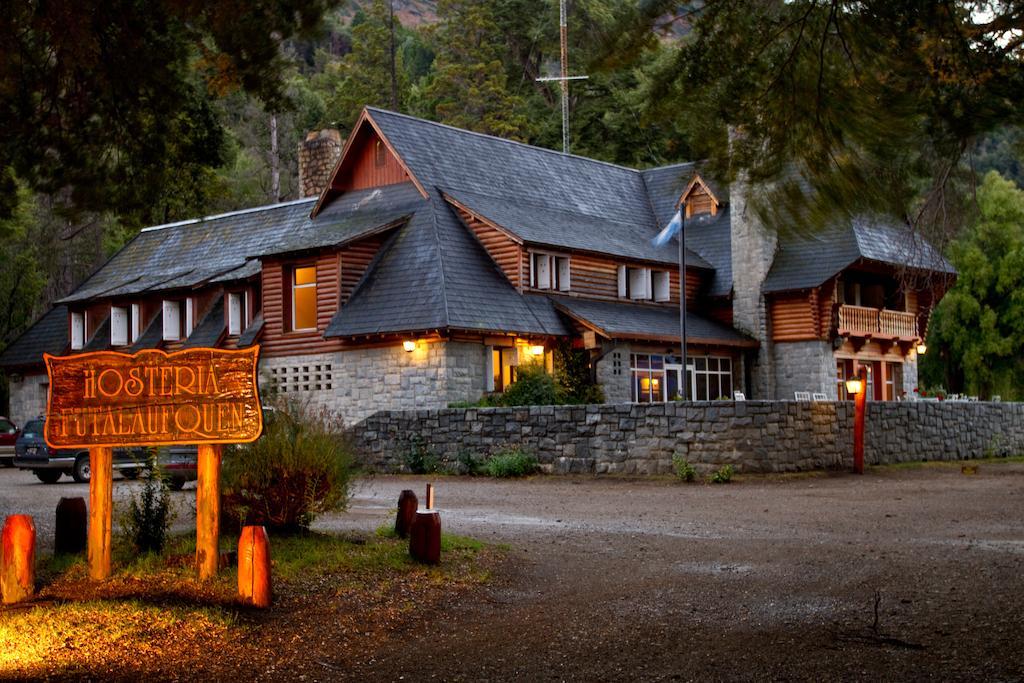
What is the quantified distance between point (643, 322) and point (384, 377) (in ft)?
24.5

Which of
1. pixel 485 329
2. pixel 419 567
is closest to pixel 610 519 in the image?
pixel 419 567

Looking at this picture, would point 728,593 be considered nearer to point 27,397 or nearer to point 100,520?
point 100,520

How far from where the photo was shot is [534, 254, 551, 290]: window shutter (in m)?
33.2

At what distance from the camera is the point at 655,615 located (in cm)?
942

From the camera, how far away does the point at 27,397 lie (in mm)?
41875

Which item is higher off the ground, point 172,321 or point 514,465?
point 172,321

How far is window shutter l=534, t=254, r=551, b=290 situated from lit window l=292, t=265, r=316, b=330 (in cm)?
596

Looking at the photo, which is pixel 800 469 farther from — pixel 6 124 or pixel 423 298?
pixel 6 124

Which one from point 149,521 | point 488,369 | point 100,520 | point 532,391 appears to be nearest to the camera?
point 100,520

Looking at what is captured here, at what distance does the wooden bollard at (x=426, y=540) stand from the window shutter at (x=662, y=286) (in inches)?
1028

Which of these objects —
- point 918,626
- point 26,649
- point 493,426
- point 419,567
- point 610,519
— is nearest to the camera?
point 26,649

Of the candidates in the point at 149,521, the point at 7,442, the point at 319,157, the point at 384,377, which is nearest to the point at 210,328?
the point at 7,442

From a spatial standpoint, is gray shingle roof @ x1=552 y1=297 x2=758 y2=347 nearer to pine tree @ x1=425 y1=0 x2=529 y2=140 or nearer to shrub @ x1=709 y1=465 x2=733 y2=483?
shrub @ x1=709 y1=465 x2=733 y2=483

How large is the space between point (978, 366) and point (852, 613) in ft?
147
